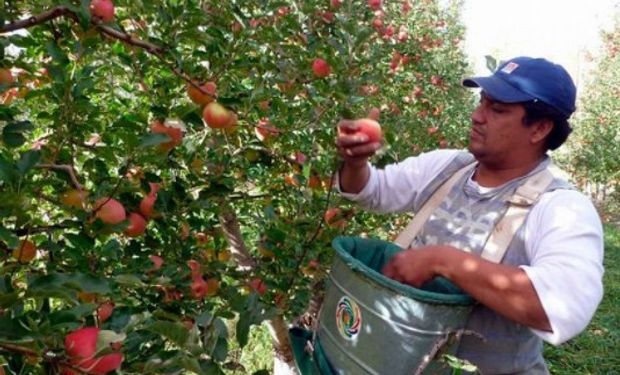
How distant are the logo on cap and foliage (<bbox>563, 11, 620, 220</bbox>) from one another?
956 centimetres

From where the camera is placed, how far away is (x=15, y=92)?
1.76 metres

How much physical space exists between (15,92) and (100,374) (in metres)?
1.25

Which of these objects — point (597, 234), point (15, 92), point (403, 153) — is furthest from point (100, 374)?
point (403, 153)

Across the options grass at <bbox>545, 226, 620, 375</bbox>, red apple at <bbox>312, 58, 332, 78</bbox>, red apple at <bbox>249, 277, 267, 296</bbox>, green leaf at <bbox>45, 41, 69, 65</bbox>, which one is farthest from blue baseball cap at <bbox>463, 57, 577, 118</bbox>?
grass at <bbox>545, 226, 620, 375</bbox>

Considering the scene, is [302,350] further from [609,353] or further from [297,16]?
[609,353]

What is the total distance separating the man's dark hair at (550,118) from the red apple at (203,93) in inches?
29.3

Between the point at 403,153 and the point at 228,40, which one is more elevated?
the point at 228,40

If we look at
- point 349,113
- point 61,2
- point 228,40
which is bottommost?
point 349,113

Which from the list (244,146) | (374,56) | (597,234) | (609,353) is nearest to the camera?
(597,234)

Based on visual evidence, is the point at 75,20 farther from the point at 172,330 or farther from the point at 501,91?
the point at 501,91

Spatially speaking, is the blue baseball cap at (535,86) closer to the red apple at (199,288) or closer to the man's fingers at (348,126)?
the man's fingers at (348,126)

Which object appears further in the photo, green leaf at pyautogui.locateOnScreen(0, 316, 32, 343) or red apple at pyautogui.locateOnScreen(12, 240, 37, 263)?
red apple at pyautogui.locateOnScreen(12, 240, 37, 263)

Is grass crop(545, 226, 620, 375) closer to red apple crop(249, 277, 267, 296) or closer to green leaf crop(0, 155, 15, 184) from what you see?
red apple crop(249, 277, 267, 296)

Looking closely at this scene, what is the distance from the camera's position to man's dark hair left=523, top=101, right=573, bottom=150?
4.65 ft
